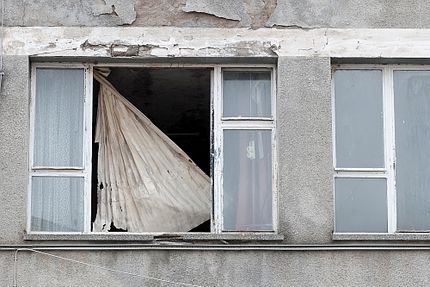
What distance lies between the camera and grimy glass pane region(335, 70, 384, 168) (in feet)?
40.7

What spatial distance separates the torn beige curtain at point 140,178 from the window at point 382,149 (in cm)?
156

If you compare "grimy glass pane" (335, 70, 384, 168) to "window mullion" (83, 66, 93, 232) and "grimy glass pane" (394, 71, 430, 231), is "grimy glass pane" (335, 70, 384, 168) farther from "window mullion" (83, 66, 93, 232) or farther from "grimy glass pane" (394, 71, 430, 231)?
"window mullion" (83, 66, 93, 232)

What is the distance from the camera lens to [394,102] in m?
12.5

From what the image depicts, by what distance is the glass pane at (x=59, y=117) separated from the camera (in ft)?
40.4

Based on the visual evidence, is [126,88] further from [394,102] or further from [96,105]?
[394,102]

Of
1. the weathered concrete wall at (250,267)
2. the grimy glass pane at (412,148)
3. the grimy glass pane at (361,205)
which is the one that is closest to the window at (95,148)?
the weathered concrete wall at (250,267)

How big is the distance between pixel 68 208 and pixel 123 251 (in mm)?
823

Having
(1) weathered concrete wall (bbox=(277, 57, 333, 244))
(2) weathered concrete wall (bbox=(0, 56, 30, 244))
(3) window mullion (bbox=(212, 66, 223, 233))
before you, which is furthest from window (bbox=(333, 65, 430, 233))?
(2) weathered concrete wall (bbox=(0, 56, 30, 244))

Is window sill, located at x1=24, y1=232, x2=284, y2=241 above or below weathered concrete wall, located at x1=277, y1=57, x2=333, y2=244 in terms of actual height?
below

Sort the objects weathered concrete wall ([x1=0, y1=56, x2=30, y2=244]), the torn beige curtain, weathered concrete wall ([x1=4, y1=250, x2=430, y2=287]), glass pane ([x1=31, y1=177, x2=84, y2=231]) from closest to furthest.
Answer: weathered concrete wall ([x1=4, y1=250, x2=430, y2=287]), weathered concrete wall ([x1=0, y1=56, x2=30, y2=244]), glass pane ([x1=31, y1=177, x2=84, y2=231]), the torn beige curtain

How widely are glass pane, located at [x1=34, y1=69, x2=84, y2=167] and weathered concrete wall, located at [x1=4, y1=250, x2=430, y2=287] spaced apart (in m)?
1.11

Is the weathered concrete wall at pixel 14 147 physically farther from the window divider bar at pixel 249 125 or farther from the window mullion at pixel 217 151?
the window divider bar at pixel 249 125

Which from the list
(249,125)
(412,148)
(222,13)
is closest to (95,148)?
(249,125)

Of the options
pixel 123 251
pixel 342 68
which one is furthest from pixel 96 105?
pixel 342 68
